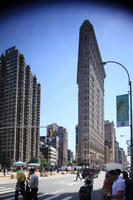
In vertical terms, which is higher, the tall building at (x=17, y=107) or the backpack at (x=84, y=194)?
the tall building at (x=17, y=107)

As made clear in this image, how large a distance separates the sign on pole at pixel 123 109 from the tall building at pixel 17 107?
135 metres

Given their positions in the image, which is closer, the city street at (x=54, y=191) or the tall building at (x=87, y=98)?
the city street at (x=54, y=191)

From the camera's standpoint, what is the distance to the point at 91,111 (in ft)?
529

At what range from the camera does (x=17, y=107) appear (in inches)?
6481

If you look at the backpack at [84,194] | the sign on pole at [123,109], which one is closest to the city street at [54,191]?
the sign on pole at [123,109]

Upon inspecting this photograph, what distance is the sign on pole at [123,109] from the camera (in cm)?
2017

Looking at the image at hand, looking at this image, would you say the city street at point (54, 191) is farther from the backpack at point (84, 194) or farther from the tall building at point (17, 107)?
the tall building at point (17, 107)

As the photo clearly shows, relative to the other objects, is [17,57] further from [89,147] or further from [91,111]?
[89,147]

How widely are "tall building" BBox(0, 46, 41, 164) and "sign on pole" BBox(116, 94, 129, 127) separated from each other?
443 feet

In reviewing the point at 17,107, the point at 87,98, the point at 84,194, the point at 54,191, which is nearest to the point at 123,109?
the point at 54,191

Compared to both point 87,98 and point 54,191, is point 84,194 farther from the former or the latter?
point 87,98

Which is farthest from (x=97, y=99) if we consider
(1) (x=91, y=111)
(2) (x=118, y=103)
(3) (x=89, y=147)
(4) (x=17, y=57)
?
(2) (x=118, y=103)

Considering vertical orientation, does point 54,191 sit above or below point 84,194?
below

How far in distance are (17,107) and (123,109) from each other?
14696 centimetres
